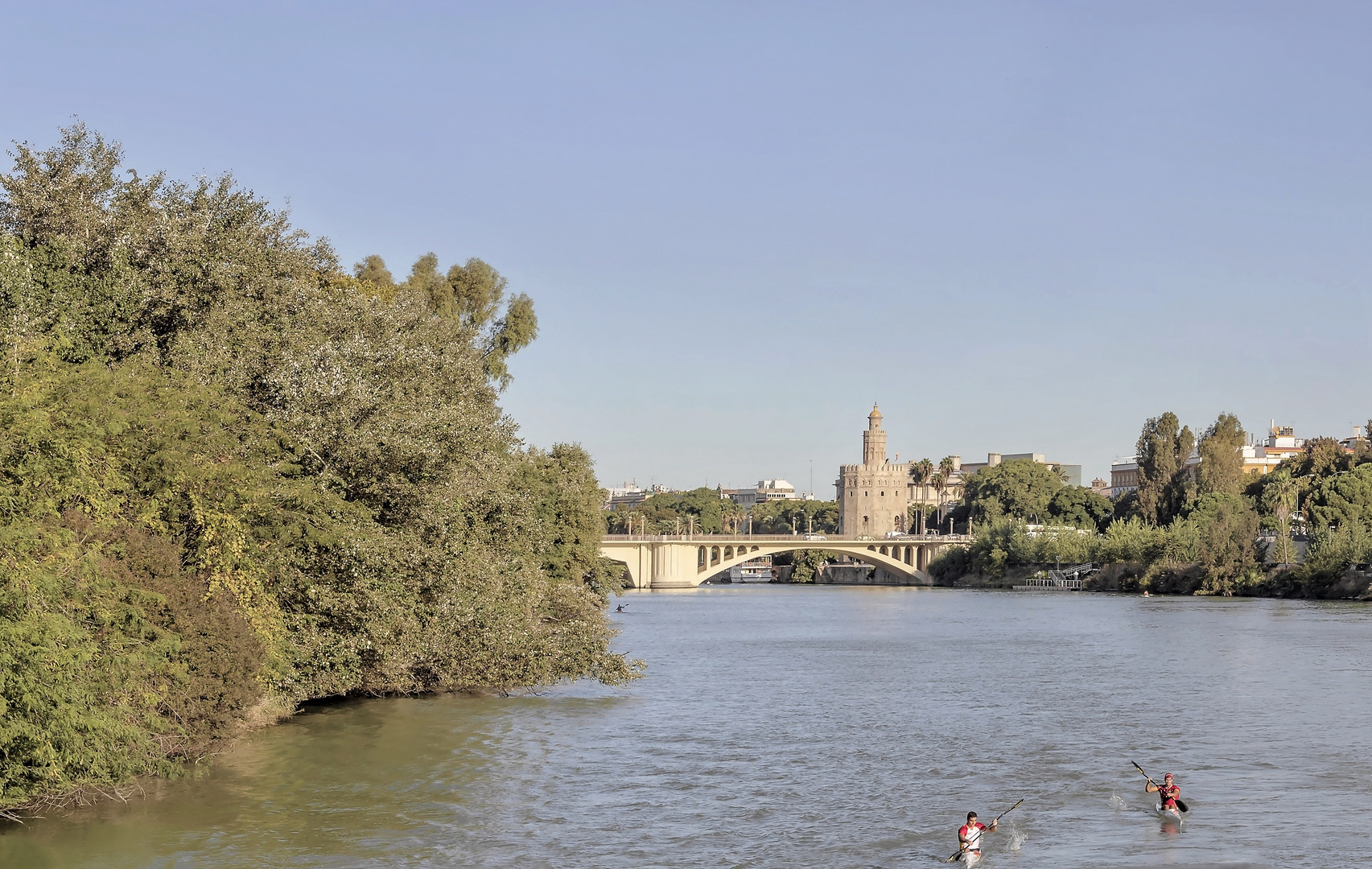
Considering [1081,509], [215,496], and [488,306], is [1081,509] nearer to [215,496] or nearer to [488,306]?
[488,306]

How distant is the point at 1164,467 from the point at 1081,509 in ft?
110

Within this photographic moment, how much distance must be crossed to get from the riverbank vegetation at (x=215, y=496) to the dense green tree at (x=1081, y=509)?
→ 404ft

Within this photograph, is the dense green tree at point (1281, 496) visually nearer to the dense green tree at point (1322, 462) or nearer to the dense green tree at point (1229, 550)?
the dense green tree at point (1322, 462)

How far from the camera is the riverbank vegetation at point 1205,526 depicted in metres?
96.4

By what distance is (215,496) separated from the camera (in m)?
22.7

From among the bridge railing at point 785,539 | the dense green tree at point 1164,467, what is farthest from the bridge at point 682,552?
the dense green tree at point 1164,467

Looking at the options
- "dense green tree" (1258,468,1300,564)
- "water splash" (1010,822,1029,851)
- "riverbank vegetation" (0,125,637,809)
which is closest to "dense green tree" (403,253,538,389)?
"riverbank vegetation" (0,125,637,809)

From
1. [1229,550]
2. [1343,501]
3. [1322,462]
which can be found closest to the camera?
[1343,501]

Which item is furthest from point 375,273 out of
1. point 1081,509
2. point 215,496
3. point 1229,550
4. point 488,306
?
point 1081,509

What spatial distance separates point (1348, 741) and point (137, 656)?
24.3m

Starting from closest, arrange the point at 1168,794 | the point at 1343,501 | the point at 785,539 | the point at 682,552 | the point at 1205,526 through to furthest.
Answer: the point at 1168,794 < the point at 1343,501 < the point at 1205,526 < the point at 682,552 < the point at 785,539

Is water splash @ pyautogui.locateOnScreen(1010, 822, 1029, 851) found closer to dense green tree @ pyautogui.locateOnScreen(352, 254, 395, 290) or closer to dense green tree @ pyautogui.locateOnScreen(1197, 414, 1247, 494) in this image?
dense green tree @ pyautogui.locateOnScreen(352, 254, 395, 290)

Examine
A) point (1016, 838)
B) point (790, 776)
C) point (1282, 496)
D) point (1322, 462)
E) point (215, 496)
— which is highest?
point (1322, 462)

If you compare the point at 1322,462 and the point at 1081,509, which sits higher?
the point at 1322,462
